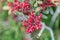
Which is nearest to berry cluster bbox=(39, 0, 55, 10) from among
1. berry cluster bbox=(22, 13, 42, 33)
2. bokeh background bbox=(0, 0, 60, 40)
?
berry cluster bbox=(22, 13, 42, 33)

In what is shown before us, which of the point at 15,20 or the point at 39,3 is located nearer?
the point at 39,3

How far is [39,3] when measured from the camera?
61.8 inches

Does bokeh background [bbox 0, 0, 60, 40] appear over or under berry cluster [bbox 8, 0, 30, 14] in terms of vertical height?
under

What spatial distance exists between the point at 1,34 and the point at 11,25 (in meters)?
0.17

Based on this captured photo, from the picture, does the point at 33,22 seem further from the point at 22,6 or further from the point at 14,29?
the point at 14,29

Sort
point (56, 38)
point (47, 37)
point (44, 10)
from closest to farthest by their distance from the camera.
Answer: point (44, 10), point (47, 37), point (56, 38)

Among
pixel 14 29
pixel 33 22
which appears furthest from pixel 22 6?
pixel 14 29

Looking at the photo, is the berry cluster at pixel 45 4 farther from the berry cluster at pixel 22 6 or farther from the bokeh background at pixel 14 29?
the bokeh background at pixel 14 29

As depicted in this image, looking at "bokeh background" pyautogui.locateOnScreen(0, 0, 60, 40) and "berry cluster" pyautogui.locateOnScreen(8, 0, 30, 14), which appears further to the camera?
"bokeh background" pyautogui.locateOnScreen(0, 0, 60, 40)

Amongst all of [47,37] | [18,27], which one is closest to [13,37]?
[18,27]

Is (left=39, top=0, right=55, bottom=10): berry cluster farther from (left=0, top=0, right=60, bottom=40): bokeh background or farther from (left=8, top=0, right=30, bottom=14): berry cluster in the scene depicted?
(left=0, top=0, right=60, bottom=40): bokeh background

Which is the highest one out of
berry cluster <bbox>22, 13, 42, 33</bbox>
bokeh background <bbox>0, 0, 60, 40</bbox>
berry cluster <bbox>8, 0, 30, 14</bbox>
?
berry cluster <bbox>8, 0, 30, 14</bbox>

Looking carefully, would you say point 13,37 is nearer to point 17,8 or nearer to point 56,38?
point 56,38

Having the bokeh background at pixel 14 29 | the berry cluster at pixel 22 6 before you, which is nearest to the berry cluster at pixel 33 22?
the berry cluster at pixel 22 6
